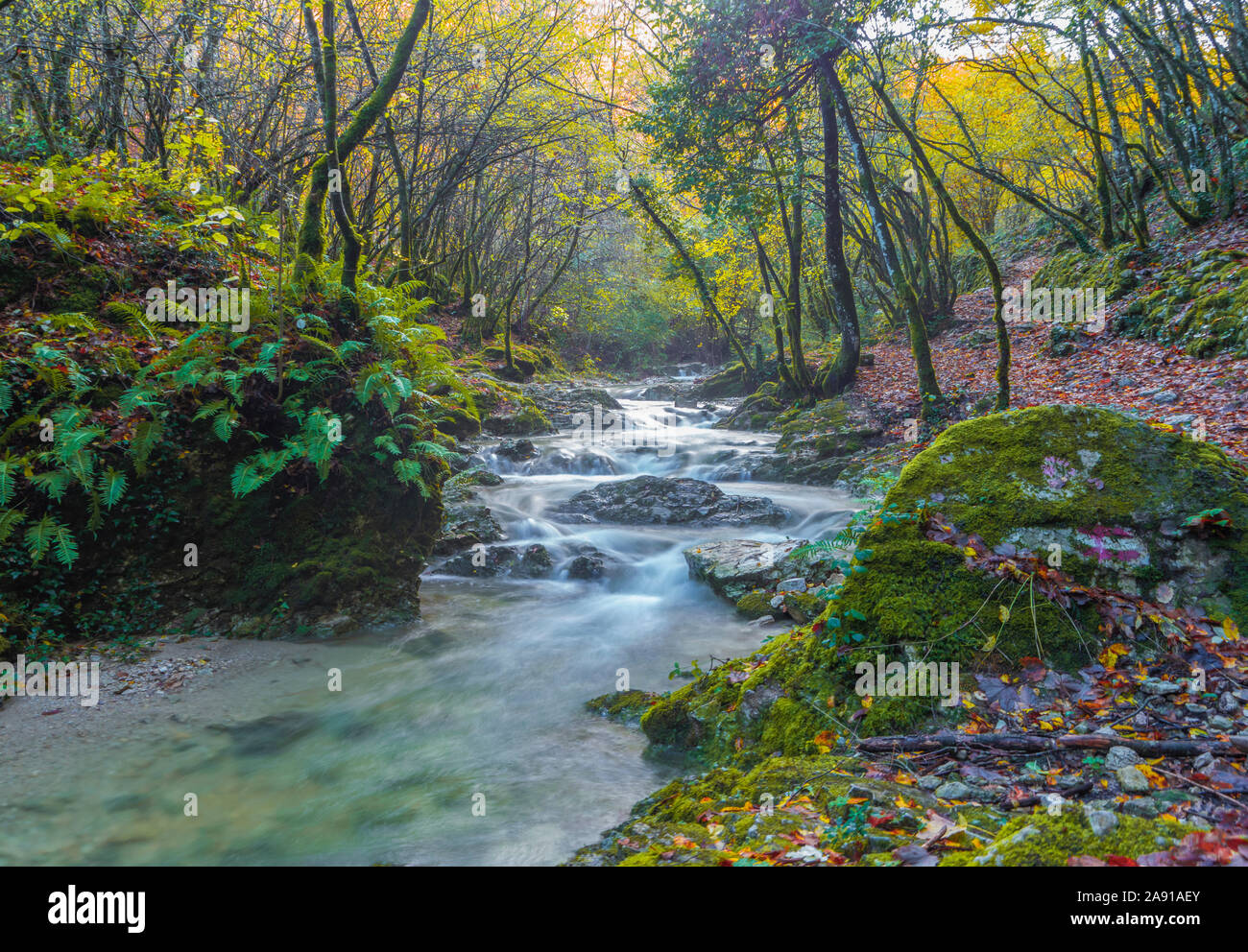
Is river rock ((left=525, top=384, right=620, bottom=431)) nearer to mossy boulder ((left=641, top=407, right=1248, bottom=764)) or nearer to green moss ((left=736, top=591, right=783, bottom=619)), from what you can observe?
green moss ((left=736, top=591, right=783, bottom=619))

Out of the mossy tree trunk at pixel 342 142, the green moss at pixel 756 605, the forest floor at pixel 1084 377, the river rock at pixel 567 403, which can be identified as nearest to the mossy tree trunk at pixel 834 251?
the forest floor at pixel 1084 377

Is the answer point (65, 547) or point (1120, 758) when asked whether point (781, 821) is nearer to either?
point (1120, 758)

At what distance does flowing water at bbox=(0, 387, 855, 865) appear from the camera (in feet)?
12.1

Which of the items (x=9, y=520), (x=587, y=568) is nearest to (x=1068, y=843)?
(x=9, y=520)

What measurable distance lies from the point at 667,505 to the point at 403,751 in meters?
7.00

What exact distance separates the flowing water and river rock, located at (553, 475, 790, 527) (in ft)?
8.22

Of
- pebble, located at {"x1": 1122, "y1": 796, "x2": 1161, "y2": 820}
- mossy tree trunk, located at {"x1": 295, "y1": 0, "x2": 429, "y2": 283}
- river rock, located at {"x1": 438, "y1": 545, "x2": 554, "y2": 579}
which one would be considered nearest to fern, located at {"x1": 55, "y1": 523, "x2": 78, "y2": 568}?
mossy tree trunk, located at {"x1": 295, "y1": 0, "x2": 429, "y2": 283}

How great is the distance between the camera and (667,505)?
Answer: 443 inches

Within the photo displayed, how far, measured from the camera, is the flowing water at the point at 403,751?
145 inches

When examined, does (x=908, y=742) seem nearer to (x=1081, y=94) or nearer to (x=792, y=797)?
(x=792, y=797)

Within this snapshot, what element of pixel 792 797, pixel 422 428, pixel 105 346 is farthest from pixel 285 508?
pixel 792 797

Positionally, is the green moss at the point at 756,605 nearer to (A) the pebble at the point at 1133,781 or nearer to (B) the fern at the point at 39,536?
(A) the pebble at the point at 1133,781

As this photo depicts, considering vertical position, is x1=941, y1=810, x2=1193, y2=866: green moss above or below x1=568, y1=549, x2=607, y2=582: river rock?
above

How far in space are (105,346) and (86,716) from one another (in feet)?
11.5
